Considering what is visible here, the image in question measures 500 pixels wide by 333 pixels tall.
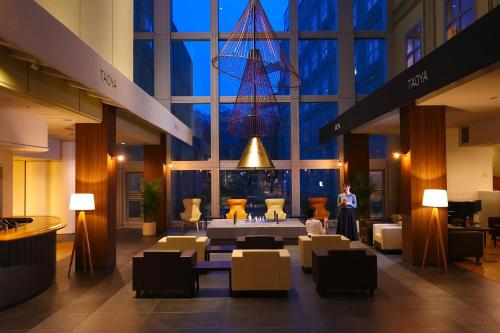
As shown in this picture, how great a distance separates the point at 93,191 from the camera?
8570 millimetres

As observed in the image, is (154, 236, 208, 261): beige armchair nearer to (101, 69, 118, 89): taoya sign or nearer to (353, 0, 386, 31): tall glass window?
(101, 69, 118, 89): taoya sign

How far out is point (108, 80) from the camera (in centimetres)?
750

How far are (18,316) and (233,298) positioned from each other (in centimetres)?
286

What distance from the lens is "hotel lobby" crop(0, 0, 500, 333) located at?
19.0 ft

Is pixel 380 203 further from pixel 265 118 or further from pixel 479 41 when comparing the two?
pixel 479 41

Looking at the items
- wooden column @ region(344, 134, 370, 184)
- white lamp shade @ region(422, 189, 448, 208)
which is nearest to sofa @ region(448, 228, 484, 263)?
white lamp shade @ region(422, 189, 448, 208)

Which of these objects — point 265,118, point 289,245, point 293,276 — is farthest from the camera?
point 265,118

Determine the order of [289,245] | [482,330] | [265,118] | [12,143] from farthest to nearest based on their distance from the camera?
[265,118]
[289,245]
[12,143]
[482,330]

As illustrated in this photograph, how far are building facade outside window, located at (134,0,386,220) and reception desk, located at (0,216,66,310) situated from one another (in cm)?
923

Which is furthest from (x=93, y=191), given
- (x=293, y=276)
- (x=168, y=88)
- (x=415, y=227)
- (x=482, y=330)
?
(x=168, y=88)

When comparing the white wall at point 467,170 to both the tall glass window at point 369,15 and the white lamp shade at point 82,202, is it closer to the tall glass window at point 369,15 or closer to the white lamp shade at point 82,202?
the tall glass window at point 369,15

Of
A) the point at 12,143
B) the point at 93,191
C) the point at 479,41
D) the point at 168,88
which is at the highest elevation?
the point at 168,88

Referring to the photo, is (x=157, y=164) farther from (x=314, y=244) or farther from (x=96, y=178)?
(x=314, y=244)

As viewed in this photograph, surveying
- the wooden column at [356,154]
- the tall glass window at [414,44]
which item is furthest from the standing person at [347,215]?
the tall glass window at [414,44]
